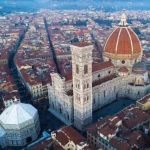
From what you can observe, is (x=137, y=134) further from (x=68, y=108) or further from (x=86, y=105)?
(x=68, y=108)

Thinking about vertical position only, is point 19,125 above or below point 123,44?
below

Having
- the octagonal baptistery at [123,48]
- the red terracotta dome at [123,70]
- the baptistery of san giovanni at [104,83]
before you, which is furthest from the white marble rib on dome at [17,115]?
the octagonal baptistery at [123,48]

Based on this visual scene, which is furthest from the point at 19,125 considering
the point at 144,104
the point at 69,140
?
the point at 144,104

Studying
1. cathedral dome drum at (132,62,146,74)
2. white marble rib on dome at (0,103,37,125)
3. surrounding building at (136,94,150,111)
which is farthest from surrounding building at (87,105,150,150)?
cathedral dome drum at (132,62,146,74)

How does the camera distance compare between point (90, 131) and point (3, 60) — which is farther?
point (3, 60)

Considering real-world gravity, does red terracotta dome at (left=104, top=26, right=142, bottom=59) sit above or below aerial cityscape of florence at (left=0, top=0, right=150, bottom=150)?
above

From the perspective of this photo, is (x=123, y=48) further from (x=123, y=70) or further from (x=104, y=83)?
(x=104, y=83)

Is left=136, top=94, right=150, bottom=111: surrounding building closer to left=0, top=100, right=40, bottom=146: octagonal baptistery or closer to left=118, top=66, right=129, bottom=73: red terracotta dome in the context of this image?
left=118, top=66, right=129, bottom=73: red terracotta dome

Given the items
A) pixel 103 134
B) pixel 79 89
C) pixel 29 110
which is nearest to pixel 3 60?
pixel 29 110
